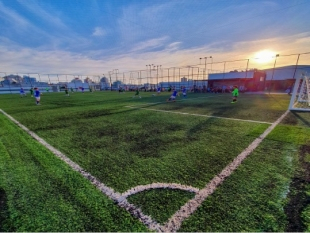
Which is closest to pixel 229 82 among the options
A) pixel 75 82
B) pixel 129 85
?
pixel 129 85

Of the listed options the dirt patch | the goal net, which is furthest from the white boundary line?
the goal net

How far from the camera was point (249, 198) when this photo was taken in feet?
7.12

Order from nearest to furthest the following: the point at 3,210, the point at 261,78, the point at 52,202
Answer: the point at 3,210 < the point at 52,202 < the point at 261,78

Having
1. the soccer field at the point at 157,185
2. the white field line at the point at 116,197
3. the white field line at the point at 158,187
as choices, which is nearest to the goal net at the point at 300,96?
the soccer field at the point at 157,185

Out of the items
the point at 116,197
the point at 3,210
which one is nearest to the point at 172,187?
the point at 116,197

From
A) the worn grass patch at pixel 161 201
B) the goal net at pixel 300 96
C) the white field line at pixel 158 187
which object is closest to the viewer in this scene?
the worn grass patch at pixel 161 201

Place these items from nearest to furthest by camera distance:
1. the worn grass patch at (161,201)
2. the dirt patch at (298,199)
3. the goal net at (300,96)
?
the dirt patch at (298,199) < the worn grass patch at (161,201) < the goal net at (300,96)

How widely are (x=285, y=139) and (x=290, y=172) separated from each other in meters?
2.20

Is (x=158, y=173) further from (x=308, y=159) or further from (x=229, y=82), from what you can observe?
(x=229, y=82)

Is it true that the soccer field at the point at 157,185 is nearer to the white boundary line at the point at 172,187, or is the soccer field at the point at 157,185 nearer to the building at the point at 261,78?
the white boundary line at the point at 172,187

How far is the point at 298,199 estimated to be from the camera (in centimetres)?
213

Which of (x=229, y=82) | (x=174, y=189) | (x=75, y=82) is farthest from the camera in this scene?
(x=75, y=82)

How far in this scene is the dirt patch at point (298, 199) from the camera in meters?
1.75

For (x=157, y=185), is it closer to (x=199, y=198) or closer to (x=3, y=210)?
(x=199, y=198)
